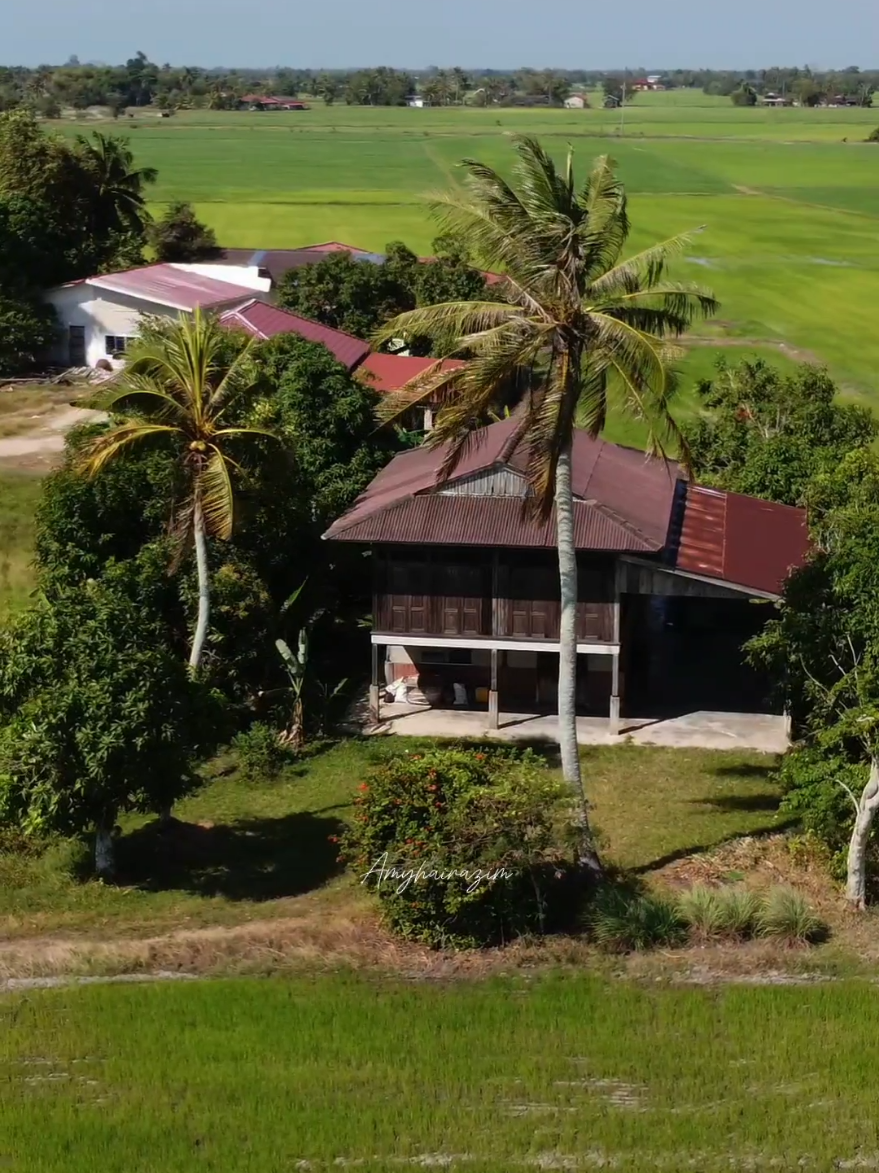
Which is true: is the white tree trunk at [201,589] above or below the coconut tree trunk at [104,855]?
above

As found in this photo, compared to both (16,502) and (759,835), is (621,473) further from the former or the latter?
(16,502)

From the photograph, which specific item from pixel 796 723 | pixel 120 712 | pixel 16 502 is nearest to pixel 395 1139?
pixel 120 712

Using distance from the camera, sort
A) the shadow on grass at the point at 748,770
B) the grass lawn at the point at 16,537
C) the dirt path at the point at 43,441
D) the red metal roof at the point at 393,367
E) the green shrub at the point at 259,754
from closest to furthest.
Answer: the shadow on grass at the point at 748,770 < the green shrub at the point at 259,754 < the grass lawn at the point at 16,537 < the dirt path at the point at 43,441 < the red metal roof at the point at 393,367

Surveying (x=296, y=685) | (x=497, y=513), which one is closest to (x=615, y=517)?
(x=497, y=513)

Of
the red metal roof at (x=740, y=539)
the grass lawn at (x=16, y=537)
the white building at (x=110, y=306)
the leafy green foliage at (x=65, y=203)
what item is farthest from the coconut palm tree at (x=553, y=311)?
the leafy green foliage at (x=65, y=203)

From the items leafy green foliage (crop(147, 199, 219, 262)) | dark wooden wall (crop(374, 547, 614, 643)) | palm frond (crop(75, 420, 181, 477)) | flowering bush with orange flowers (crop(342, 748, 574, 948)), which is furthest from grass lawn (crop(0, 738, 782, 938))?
leafy green foliage (crop(147, 199, 219, 262))

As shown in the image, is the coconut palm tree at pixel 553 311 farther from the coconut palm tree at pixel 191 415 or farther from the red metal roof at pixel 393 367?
the red metal roof at pixel 393 367
